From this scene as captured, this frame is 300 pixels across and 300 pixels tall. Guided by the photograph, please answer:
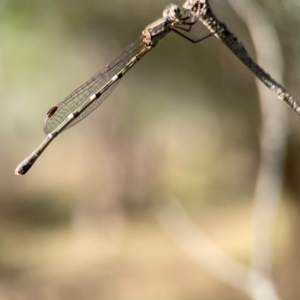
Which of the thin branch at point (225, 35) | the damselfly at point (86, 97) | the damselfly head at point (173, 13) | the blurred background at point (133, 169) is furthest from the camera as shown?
the blurred background at point (133, 169)

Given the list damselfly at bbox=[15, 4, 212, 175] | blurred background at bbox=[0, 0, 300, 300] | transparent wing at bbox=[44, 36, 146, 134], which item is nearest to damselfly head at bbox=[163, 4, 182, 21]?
damselfly at bbox=[15, 4, 212, 175]

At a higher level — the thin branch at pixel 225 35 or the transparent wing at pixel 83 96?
the transparent wing at pixel 83 96

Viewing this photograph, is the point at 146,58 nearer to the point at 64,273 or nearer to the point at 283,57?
the point at 283,57

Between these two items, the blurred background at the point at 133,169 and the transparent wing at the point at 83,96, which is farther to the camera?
the blurred background at the point at 133,169

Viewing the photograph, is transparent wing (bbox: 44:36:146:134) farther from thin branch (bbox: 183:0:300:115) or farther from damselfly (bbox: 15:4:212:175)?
thin branch (bbox: 183:0:300:115)

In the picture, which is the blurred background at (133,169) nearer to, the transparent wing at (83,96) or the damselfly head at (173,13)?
the transparent wing at (83,96)

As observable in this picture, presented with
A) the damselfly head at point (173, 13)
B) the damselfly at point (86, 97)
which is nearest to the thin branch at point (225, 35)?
the damselfly head at point (173, 13)
